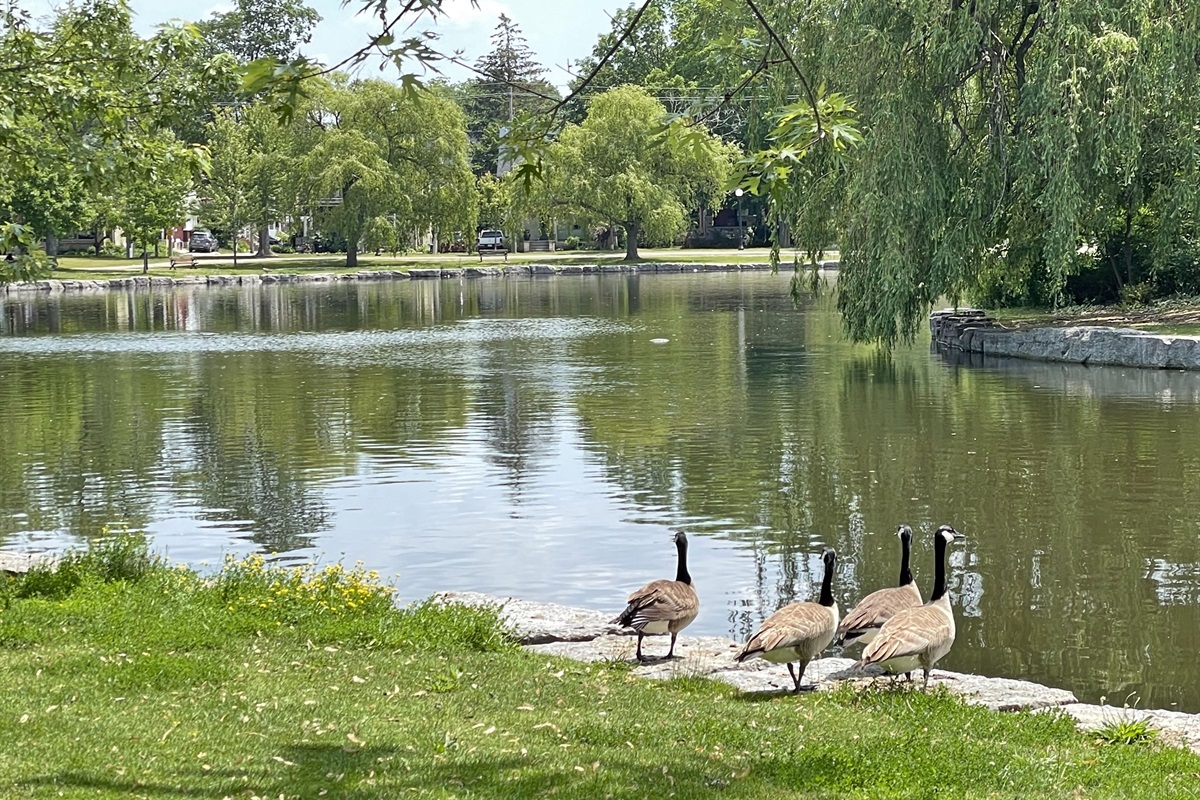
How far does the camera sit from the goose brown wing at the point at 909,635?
906 cm

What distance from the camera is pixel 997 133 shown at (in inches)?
1177

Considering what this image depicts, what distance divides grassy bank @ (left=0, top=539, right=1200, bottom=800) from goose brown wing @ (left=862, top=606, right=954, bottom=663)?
0.97 feet

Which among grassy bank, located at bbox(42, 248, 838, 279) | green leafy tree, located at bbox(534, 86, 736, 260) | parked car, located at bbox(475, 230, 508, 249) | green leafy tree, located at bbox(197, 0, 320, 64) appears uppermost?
green leafy tree, located at bbox(197, 0, 320, 64)

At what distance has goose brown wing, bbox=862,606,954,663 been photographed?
9.06m

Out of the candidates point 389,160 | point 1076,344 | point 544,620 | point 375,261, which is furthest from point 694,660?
point 375,261

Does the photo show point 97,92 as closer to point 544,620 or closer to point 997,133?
point 544,620

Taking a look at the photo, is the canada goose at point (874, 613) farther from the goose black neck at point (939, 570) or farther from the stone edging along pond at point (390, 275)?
the stone edging along pond at point (390, 275)

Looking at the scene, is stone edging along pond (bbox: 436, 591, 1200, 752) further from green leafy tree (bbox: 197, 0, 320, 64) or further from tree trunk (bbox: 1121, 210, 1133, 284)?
green leafy tree (bbox: 197, 0, 320, 64)

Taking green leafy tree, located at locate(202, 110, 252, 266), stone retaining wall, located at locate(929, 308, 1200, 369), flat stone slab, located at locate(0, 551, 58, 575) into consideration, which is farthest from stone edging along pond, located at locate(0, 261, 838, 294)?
flat stone slab, located at locate(0, 551, 58, 575)

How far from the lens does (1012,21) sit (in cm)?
3086

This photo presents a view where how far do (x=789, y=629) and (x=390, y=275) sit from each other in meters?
74.9

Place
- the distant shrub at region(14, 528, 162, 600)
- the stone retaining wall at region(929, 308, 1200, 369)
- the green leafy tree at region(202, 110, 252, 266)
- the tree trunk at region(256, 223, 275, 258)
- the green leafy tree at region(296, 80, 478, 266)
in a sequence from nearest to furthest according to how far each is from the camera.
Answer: the distant shrub at region(14, 528, 162, 600) → the stone retaining wall at region(929, 308, 1200, 369) → the green leafy tree at region(296, 80, 478, 266) → the green leafy tree at region(202, 110, 252, 266) → the tree trunk at region(256, 223, 275, 258)

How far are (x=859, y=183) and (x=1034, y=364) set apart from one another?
569cm

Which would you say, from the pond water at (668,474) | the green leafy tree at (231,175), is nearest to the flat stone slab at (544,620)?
the pond water at (668,474)
